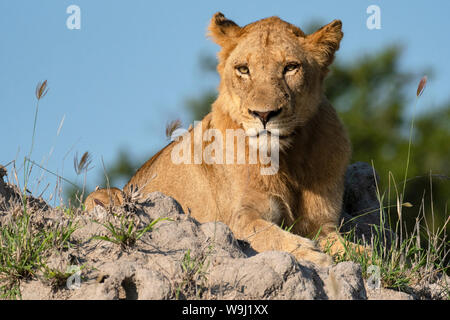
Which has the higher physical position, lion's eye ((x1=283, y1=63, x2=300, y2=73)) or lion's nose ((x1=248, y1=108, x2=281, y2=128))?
lion's eye ((x1=283, y1=63, x2=300, y2=73))

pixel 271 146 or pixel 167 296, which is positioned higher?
pixel 271 146

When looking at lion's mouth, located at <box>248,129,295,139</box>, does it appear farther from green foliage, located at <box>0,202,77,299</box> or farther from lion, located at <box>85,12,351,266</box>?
green foliage, located at <box>0,202,77,299</box>

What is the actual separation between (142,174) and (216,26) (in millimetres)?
1908

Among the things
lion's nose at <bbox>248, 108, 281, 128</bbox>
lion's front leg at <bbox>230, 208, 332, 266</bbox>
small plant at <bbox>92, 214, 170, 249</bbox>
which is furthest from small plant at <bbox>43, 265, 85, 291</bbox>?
lion's nose at <bbox>248, 108, 281, 128</bbox>

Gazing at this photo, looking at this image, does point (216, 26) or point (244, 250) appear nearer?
point (244, 250)

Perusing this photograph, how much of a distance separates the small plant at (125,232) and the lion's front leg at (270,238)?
899 mm

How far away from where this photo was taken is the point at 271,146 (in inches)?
225

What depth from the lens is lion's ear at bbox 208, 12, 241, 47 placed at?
6160 millimetres

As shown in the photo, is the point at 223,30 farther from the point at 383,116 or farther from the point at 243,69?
the point at 383,116

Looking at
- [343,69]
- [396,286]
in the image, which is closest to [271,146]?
[396,286]

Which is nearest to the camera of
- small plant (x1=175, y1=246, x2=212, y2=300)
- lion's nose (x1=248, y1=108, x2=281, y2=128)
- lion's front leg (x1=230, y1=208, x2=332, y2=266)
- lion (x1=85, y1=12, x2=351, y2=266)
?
small plant (x1=175, y1=246, x2=212, y2=300)

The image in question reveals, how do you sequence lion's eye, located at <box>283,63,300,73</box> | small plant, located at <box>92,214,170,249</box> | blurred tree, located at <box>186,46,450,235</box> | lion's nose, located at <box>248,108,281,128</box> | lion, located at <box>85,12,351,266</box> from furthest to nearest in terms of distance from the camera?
blurred tree, located at <box>186,46,450,235</box> < lion's eye, located at <box>283,63,300,73</box> < lion, located at <box>85,12,351,266</box> < lion's nose, located at <box>248,108,281,128</box> < small plant, located at <box>92,214,170,249</box>

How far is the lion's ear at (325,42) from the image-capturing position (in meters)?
6.02
